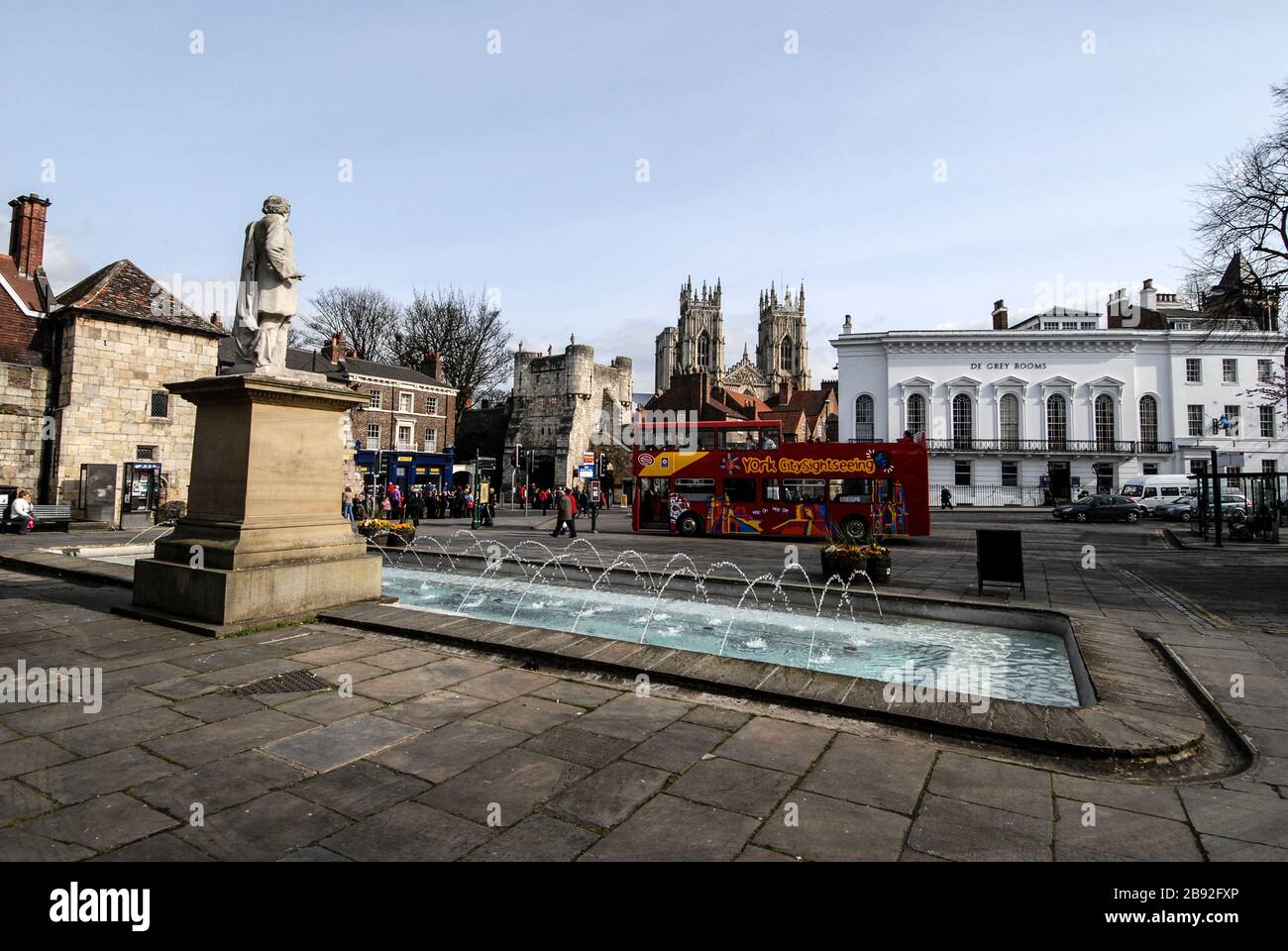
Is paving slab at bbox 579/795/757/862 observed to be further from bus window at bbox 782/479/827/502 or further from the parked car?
the parked car

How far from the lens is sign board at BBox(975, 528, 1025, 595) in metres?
9.48

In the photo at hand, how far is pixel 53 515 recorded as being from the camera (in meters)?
21.6

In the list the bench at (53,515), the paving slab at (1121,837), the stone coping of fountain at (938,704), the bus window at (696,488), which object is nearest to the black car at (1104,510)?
the bus window at (696,488)

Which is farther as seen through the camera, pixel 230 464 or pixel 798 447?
pixel 798 447

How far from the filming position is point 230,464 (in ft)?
20.5

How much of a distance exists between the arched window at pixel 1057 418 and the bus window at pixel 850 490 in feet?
107

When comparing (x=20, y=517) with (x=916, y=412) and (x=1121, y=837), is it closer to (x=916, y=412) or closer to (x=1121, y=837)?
(x=1121, y=837)

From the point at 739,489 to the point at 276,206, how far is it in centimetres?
1800

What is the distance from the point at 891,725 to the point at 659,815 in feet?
6.10

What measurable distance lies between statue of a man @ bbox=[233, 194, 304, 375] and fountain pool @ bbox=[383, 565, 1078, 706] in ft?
10.1

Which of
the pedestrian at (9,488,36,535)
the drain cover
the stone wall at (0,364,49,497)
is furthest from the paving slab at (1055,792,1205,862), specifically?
the stone wall at (0,364,49,497)
